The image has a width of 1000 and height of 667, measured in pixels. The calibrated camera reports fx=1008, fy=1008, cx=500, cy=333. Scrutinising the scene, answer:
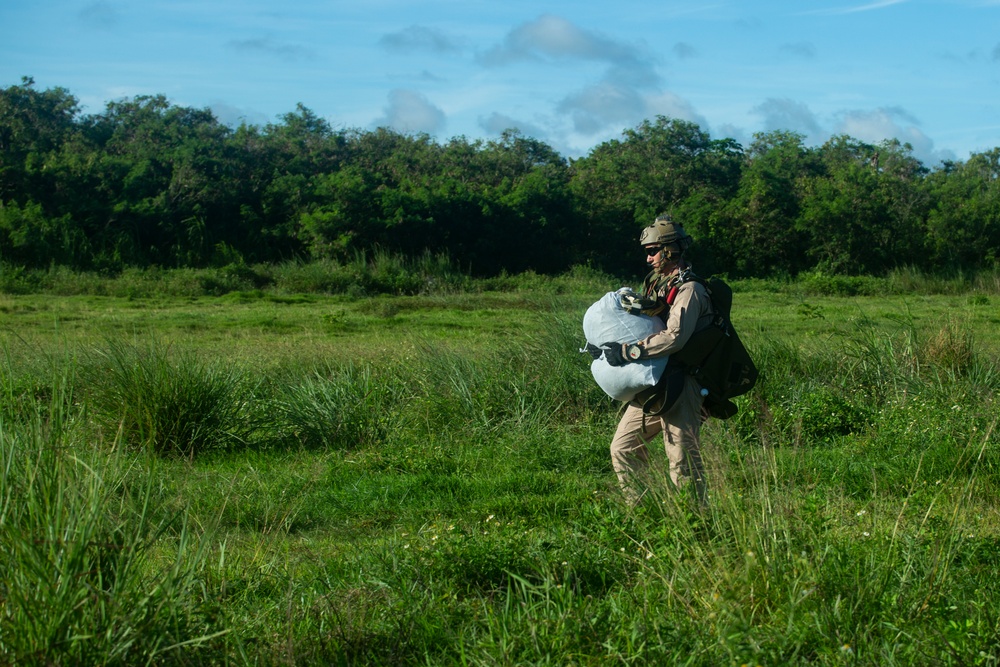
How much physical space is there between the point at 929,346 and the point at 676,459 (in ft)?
18.9

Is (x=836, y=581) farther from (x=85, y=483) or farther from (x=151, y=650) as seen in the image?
(x=85, y=483)

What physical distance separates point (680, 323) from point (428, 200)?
29.2 meters

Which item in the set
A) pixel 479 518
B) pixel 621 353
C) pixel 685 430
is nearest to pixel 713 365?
pixel 685 430

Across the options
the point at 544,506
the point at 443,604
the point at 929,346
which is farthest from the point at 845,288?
the point at 443,604

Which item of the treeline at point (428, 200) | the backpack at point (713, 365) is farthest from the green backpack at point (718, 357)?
the treeline at point (428, 200)

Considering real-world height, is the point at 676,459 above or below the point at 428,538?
above

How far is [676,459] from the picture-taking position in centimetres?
529

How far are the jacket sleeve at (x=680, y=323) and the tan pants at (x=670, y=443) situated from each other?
0.26m

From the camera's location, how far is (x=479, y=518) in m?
5.79

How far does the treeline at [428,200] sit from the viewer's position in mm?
30984

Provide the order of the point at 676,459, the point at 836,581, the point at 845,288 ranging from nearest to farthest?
the point at 836,581
the point at 676,459
the point at 845,288

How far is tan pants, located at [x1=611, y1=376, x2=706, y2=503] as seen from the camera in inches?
202

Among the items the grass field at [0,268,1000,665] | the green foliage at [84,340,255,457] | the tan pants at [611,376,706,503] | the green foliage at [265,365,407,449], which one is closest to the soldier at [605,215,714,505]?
the tan pants at [611,376,706,503]

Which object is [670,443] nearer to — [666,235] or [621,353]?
[621,353]
